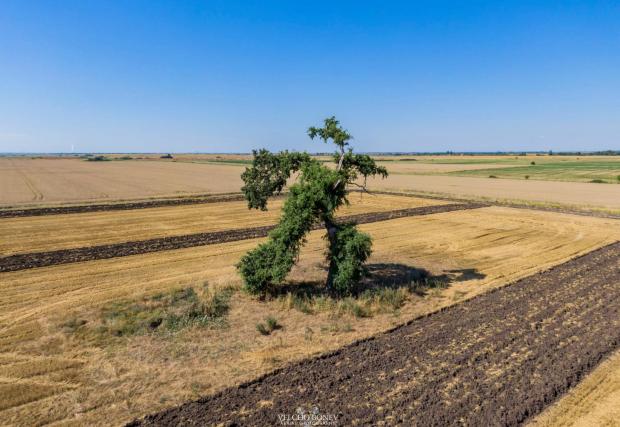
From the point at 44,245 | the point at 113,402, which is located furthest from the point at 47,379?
the point at 44,245

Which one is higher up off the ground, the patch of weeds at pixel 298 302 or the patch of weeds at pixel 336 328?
the patch of weeds at pixel 298 302

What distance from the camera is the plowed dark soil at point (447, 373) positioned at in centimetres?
949

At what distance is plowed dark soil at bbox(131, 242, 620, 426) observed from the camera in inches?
→ 374

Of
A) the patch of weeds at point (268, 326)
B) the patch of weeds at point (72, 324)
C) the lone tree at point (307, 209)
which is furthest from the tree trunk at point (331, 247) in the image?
the patch of weeds at point (72, 324)

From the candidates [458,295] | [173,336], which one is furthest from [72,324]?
[458,295]

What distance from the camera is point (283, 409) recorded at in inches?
381

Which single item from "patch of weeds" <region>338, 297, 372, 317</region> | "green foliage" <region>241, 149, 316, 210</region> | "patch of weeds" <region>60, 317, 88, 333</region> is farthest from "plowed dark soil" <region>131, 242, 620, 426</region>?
"green foliage" <region>241, 149, 316, 210</region>

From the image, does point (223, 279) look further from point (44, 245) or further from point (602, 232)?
point (602, 232)

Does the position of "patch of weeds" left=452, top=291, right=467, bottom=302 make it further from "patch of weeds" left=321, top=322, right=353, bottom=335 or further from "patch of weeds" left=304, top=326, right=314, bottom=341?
"patch of weeds" left=304, top=326, right=314, bottom=341

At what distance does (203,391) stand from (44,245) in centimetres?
2173

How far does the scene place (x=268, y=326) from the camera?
560 inches

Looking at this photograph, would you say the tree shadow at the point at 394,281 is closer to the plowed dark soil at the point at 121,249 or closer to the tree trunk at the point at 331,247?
the tree trunk at the point at 331,247

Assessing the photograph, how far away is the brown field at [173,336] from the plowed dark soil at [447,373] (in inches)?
36.3

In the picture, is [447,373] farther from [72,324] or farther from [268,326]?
[72,324]
